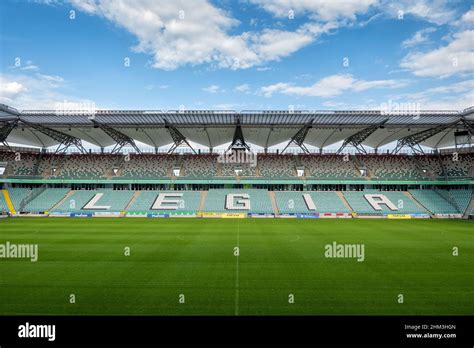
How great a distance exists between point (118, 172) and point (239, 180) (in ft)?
67.1

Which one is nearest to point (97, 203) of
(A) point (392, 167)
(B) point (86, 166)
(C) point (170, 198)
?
(C) point (170, 198)

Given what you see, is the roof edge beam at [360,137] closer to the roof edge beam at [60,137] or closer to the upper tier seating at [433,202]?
the upper tier seating at [433,202]

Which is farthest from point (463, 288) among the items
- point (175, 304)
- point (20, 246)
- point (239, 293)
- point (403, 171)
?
point (403, 171)

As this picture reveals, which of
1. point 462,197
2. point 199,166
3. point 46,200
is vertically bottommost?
point 462,197

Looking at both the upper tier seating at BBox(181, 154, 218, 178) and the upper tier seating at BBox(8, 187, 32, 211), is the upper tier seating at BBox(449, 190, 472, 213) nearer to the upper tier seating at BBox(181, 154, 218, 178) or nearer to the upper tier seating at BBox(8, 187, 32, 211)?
the upper tier seating at BBox(181, 154, 218, 178)

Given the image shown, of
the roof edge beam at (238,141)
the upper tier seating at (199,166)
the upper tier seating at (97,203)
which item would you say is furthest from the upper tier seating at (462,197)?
the upper tier seating at (97,203)

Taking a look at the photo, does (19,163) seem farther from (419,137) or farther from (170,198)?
(419,137)

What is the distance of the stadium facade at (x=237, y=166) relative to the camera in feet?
126

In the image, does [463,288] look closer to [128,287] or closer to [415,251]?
[415,251]

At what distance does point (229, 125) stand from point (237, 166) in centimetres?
1076

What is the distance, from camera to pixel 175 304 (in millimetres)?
9609

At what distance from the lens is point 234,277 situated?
12.5 m
